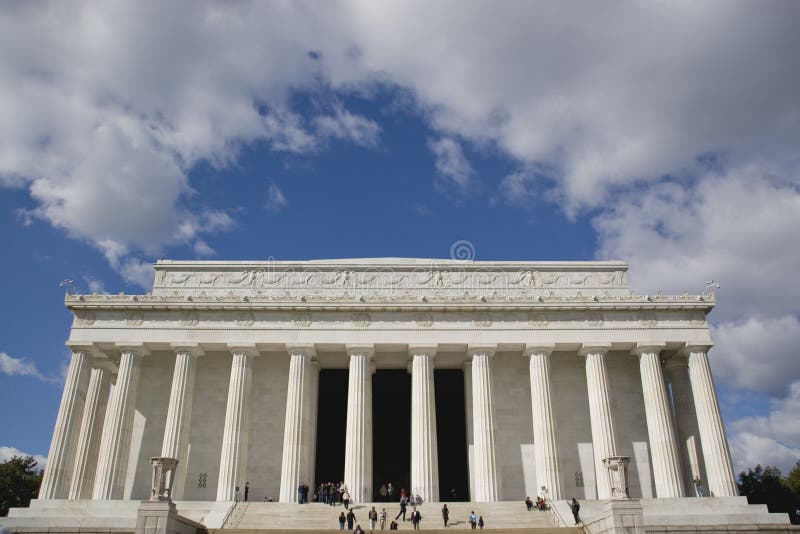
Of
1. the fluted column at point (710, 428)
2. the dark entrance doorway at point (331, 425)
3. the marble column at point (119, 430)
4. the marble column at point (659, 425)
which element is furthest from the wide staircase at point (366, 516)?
the fluted column at point (710, 428)

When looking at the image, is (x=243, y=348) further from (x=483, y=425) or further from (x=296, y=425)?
(x=483, y=425)

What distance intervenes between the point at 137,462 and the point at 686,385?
3648 centimetres

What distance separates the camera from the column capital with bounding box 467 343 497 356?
43562 millimetres

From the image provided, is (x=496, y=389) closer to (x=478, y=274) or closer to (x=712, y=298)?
(x=478, y=274)

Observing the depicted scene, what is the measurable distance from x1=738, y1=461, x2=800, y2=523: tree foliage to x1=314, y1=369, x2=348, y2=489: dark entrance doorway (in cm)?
3669

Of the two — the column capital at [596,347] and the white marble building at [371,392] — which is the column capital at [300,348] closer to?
the white marble building at [371,392]

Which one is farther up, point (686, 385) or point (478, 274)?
point (478, 274)

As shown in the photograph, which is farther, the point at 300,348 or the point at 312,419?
the point at 312,419

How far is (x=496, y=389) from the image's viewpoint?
45.9 meters

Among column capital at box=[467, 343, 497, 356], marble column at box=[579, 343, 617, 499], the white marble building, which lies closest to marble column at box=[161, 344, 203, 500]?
the white marble building

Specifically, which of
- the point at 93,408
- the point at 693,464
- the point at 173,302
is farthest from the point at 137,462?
the point at 693,464

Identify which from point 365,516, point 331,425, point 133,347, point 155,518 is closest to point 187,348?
point 133,347

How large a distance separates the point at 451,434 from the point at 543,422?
25.9 ft

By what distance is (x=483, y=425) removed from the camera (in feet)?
137
